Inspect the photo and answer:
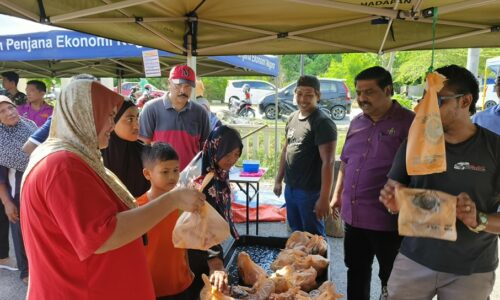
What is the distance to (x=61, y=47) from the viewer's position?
5.70m

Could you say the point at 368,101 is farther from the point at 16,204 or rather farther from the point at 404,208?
the point at 16,204

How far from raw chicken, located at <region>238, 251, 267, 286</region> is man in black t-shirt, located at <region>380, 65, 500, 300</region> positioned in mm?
761

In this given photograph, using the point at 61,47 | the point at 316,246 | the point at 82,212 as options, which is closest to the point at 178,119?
the point at 316,246

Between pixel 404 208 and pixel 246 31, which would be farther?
pixel 246 31

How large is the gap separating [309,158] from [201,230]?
1936 mm

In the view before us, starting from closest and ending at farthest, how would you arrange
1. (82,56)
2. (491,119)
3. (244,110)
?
1. (491,119)
2. (82,56)
3. (244,110)

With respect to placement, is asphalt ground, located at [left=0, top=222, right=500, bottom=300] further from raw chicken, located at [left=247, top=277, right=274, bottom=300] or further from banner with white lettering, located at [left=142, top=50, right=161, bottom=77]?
banner with white lettering, located at [left=142, top=50, right=161, bottom=77]

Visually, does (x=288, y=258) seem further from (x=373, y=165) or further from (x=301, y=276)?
(x=373, y=165)

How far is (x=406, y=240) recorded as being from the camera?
1906 millimetres

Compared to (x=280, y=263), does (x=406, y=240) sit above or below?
above

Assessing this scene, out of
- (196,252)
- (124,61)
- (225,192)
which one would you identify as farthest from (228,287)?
(124,61)

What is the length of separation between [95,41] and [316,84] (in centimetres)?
390

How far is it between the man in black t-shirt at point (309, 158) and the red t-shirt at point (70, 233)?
212 centimetres

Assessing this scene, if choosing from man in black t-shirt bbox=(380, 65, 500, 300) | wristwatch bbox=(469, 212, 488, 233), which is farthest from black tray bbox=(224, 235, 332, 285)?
wristwatch bbox=(469, 212, 488, 233)
